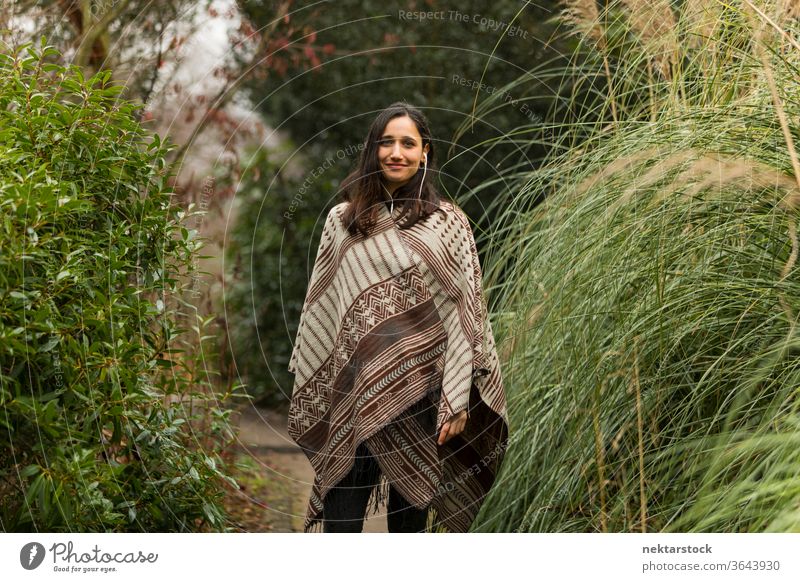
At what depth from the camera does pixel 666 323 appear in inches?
108

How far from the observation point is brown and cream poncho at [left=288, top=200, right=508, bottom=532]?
8.78 ft

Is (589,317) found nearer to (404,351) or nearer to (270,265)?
(404,351)

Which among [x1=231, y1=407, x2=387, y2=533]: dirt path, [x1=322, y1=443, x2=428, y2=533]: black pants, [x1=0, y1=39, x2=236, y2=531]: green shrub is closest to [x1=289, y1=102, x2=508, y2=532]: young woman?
[x1=322, y1=443, x2=428, y2=533]: black pants

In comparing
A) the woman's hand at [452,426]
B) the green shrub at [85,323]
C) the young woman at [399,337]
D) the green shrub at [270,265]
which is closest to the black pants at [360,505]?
the young woman at [399,337]

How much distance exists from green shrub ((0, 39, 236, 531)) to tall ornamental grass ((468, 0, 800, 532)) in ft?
3.52

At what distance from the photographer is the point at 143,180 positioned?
2867 millimetres

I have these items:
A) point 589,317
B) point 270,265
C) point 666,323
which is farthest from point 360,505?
point 270,265

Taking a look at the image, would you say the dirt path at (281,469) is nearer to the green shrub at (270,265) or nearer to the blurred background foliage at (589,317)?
the green shrub at (270,265)

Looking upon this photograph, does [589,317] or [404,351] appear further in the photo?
[589,317]

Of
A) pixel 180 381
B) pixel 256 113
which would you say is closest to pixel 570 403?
pixel 180 381

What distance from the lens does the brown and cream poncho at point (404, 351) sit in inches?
105

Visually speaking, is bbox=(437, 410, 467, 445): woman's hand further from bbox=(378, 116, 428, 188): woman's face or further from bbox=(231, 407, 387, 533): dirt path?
bbox=(231, 407, 387, 533): dirt path

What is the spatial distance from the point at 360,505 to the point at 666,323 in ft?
3.43
